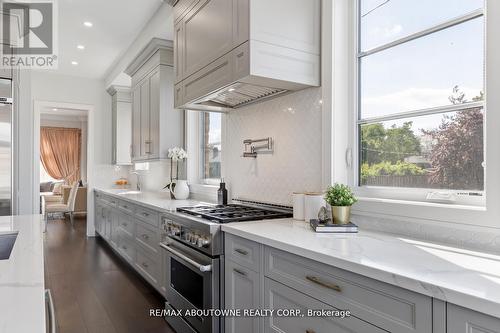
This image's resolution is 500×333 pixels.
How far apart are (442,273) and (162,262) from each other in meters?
2.34

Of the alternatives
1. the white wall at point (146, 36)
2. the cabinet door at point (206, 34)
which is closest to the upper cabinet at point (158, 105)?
the white wall at point (146, 36)

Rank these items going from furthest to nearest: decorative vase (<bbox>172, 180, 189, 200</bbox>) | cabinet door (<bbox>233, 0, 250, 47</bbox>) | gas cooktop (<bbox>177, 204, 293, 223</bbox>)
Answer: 1. decorative vase (<bbox>172, 180, 189, 200</bbox>)
2. gas cooktop (<bbox>177, 204, 293, 223</bbox>)
3. cabinet door (<bbox>233, 0, 250, 47</bbox>)

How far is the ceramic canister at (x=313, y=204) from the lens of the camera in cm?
195

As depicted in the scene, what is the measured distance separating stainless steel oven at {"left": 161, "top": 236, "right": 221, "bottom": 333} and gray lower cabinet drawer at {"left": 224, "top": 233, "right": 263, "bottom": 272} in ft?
0.40

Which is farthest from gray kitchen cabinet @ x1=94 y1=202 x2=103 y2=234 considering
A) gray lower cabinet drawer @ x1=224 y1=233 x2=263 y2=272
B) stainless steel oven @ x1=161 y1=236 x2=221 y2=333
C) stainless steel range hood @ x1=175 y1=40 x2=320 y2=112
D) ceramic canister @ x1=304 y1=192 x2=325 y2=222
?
ceramic canister @ x1=304 y1=192 x2=325 y2=222

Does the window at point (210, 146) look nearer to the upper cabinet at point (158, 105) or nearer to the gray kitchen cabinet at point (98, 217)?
the upper cabinet at point (158, 105)

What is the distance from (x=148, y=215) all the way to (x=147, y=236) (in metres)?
0.21

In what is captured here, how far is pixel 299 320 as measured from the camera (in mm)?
1419

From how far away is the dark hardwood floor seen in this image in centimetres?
264

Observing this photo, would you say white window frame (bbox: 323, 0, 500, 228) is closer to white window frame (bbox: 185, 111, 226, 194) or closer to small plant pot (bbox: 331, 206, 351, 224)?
small plant pot (bbox: 331, 206, 351, 224)

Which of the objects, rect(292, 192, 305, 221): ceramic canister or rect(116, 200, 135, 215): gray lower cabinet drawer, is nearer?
rect(292, 192, 305, 221): ceramic canister

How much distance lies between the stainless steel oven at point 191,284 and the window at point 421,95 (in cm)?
106

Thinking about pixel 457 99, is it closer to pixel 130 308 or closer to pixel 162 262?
pixel 162 262

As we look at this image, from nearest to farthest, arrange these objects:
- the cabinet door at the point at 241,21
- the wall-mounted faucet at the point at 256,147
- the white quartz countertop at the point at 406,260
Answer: the white quartz countertop at the point at 406,260
the cabinet door at the point at 241,21
the wall-mounted faucet at the point at 256,147
